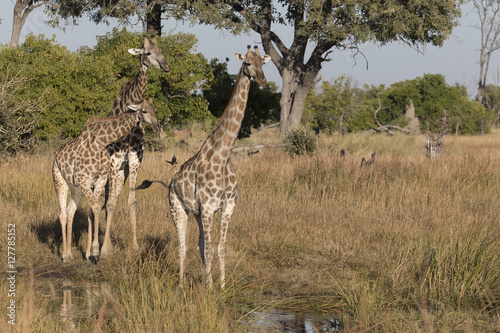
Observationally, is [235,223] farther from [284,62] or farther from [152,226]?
[284,62]

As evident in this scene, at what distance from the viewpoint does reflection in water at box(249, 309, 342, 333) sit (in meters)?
5.70

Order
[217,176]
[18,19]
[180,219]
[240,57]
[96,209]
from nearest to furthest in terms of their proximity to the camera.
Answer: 1. [240,57]
2. [217,176]
3. [180,219]
4. [96,209]
5. [18,19]

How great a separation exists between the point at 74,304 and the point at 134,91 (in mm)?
3642

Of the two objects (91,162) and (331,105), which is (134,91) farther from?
(331,105)

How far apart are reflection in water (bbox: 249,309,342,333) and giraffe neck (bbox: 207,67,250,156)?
72.2 inches

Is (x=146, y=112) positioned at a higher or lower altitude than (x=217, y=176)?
higher

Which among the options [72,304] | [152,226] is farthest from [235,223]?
[72,304]

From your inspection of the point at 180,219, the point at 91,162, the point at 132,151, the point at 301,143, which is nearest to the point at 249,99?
the point at 301,143

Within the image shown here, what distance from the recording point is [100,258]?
8.63 m

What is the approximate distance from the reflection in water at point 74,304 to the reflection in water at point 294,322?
155 cm

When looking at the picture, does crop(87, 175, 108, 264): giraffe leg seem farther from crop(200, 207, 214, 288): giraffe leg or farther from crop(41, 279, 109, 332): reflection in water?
crop(200, 207, 214, 288): giraffe leg

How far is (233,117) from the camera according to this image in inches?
255

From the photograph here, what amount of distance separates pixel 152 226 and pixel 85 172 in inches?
75.5

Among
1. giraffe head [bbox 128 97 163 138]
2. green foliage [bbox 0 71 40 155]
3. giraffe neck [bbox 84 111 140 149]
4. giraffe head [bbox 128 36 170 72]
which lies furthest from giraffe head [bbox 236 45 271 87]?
green foliage [bbox 0 71 40 155]
